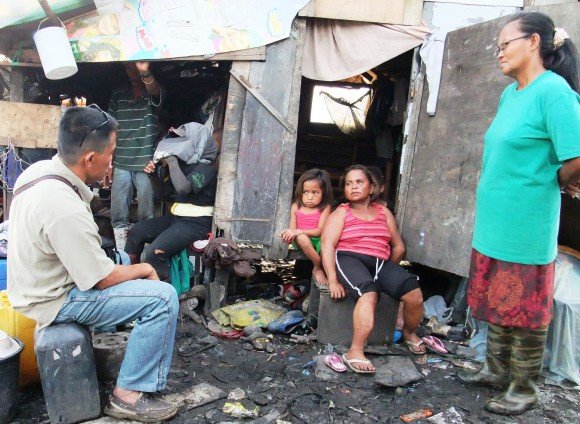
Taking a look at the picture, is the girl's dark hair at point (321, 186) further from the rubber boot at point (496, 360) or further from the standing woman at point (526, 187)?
the rubber boot at point (496, 360)

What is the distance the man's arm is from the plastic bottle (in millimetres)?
320

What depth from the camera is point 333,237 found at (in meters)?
4.20

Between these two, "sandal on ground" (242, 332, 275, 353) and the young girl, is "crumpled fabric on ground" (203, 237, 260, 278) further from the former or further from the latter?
"sandal on ground" (242, 332, 275, 353)

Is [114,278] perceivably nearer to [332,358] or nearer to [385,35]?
[332,358]

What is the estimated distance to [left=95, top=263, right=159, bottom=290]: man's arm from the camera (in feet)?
8.55

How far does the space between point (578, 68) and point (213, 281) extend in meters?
3.78

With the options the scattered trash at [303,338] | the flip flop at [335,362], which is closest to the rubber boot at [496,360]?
the flip flop at [335,362]

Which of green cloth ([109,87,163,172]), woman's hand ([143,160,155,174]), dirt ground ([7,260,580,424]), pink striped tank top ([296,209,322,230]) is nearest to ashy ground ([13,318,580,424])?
dirt ground ([7,260,580,424])

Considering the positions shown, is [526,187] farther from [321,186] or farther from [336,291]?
[321,186]

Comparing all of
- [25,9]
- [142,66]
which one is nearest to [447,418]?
[142,66]

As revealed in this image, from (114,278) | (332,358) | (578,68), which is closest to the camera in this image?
(114,278)

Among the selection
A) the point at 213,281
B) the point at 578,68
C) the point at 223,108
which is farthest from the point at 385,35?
the point at 213,281

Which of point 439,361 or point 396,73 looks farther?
point 396,73

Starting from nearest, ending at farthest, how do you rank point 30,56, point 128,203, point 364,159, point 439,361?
point 439,361
point 30,56
point 128,203
point 364,159
